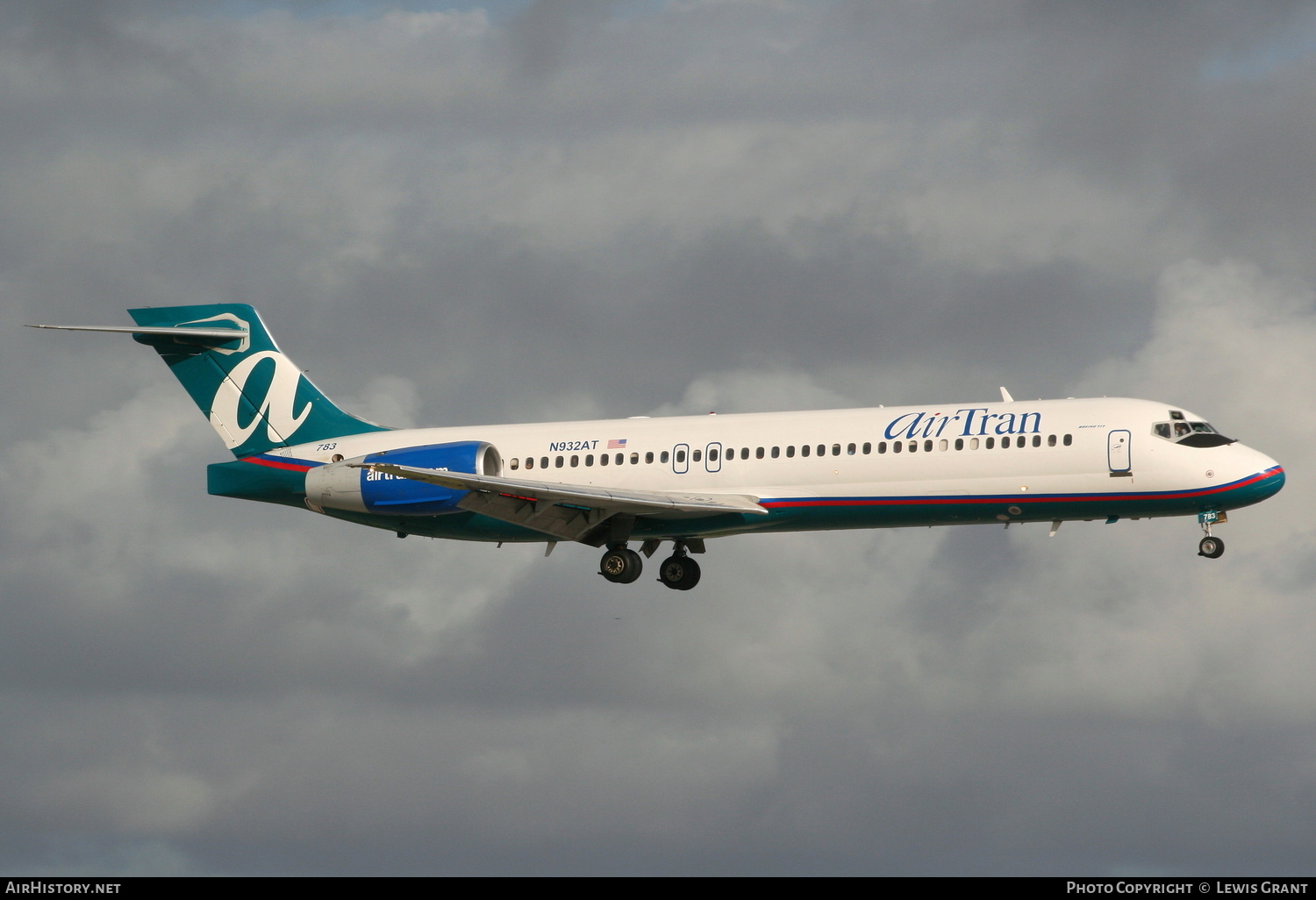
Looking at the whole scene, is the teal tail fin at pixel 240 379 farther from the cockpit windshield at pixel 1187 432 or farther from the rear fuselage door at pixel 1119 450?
the cockpit windshield at pixel 1187 432

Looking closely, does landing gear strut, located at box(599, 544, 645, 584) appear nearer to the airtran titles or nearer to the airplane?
the airplane

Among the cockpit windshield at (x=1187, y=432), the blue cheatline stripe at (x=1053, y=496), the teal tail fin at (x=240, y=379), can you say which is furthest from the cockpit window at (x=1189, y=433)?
the teal tail fin at (x=240, y=379)

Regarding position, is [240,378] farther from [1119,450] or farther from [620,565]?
[1119,450]

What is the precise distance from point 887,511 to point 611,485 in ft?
23.6

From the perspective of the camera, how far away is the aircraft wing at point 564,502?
4188cm

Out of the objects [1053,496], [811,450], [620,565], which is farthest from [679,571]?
[1053,496]

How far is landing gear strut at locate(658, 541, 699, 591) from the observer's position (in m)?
47.5

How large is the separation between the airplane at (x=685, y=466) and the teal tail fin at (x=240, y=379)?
5 centimetres

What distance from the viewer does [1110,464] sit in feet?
131

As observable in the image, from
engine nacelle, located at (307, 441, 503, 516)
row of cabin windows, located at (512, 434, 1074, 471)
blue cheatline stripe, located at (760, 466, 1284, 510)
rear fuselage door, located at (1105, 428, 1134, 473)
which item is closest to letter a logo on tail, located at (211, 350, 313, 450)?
engine nacelle, located at (307, 441, 503, 516)

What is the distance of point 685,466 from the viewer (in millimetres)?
43688

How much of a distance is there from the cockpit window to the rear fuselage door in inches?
28.5

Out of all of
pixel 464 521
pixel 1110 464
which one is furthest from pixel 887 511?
pixel 464 521

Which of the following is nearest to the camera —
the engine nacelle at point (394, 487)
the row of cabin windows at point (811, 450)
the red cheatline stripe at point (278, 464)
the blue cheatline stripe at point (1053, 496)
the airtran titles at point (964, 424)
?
the blue cheatline stripe at point (1053, 496)
